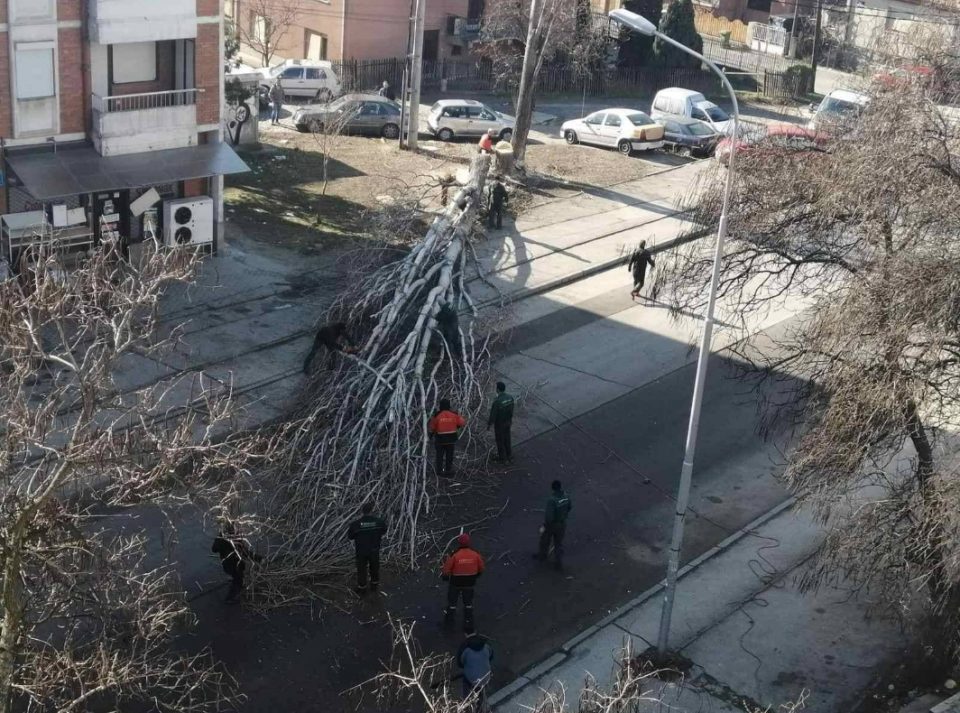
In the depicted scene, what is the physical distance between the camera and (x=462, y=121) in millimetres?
37219

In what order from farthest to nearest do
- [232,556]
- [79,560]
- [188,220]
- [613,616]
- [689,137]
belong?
1. [689,137]
2. [188,220]
3. [613,616]
4. [232,556]
5. [79,560]

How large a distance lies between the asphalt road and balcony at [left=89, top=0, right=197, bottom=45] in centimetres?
1105

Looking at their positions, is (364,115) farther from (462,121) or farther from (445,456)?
(445,456)

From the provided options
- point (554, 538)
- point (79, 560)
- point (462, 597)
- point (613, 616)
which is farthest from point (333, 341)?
point (79, 560)

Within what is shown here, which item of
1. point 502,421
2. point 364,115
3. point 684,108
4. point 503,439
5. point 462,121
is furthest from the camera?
point 684,108

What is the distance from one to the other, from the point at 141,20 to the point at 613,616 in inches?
582

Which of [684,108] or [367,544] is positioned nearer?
[367,544]

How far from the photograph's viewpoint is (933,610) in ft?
47.2

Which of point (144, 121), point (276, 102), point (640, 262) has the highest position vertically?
point (144, 121)

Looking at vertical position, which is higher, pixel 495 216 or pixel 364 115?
pixel 364 115

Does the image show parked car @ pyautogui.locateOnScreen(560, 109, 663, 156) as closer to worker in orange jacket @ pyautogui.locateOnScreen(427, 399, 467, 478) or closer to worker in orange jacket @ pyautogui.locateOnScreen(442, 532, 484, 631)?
worker in orange jacket @ pyautogui.locateOnScreen(427, 399, 467, 478)

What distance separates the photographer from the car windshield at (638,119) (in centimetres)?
3750

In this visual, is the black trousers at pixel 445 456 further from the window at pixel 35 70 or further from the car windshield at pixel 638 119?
the car windshield at pixel 638 119

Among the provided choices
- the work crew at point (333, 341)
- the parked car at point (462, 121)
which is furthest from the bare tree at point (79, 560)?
the parked car at point (462, 121)
